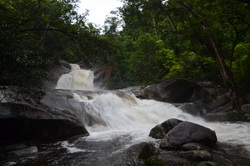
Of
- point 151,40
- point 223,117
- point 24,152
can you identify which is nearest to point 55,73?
point 151,40

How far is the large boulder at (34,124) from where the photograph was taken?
702 cm

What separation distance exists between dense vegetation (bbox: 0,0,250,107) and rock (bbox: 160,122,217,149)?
15.1ft

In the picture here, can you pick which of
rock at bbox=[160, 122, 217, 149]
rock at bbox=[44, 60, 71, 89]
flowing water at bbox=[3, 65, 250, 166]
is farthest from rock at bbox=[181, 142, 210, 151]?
rock at bbox=[44, 60, 71, 89]

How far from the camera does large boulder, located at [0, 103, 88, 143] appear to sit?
7023 millimetres

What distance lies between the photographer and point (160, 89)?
15328 millimetres

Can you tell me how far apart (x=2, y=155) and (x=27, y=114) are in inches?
66.2

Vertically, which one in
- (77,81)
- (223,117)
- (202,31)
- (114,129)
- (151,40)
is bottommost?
(223,117)

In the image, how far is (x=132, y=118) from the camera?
11.8 metres

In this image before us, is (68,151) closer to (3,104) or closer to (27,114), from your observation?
(27,114)

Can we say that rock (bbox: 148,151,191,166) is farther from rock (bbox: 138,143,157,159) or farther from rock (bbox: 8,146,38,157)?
rock (bbox: 8,146,38,157)

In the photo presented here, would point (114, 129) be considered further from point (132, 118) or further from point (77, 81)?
point (77, 81)

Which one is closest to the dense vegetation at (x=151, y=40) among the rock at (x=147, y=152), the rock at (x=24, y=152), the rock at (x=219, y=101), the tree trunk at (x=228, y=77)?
the tree trunk at (x=228, y=77)

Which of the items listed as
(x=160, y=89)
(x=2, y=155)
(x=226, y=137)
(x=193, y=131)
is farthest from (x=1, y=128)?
(x=160, y=89)

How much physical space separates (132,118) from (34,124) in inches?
230
